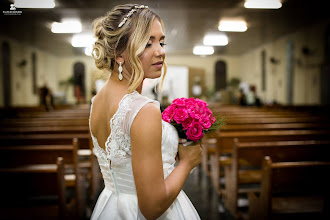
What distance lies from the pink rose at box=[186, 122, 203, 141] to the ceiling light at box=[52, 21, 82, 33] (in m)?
0.86

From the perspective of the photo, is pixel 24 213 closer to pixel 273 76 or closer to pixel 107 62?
pixel 107 62

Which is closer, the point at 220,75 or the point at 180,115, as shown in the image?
the point at 180,115

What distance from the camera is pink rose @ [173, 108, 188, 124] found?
3.54 ft

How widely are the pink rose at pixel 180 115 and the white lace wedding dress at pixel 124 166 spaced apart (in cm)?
4

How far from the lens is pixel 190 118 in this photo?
1.09m

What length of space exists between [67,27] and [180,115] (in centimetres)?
86

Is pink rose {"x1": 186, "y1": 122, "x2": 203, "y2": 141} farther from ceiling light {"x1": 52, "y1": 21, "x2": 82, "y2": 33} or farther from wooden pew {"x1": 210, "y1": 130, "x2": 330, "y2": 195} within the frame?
wooden pew {"x1": 210, "y1": 130, "x2": 330, "y2": 195}

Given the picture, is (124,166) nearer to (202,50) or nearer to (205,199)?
(202,50)

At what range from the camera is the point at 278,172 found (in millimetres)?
1897

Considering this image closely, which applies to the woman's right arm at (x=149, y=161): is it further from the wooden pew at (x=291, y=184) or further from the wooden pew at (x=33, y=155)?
the wooden pew at (x=33, y=155)

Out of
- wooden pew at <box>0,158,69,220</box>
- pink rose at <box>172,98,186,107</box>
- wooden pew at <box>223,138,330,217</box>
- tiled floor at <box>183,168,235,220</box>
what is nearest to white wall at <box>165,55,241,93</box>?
tiled floor at <box>183,168,235,220</box>

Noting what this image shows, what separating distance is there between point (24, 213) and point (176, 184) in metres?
1.25

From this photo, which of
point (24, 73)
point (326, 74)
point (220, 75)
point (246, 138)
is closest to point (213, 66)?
point (220, 75)

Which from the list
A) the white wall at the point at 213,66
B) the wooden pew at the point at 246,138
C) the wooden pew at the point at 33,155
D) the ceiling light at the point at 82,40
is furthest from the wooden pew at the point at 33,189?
the white wall at the point at 213,66
